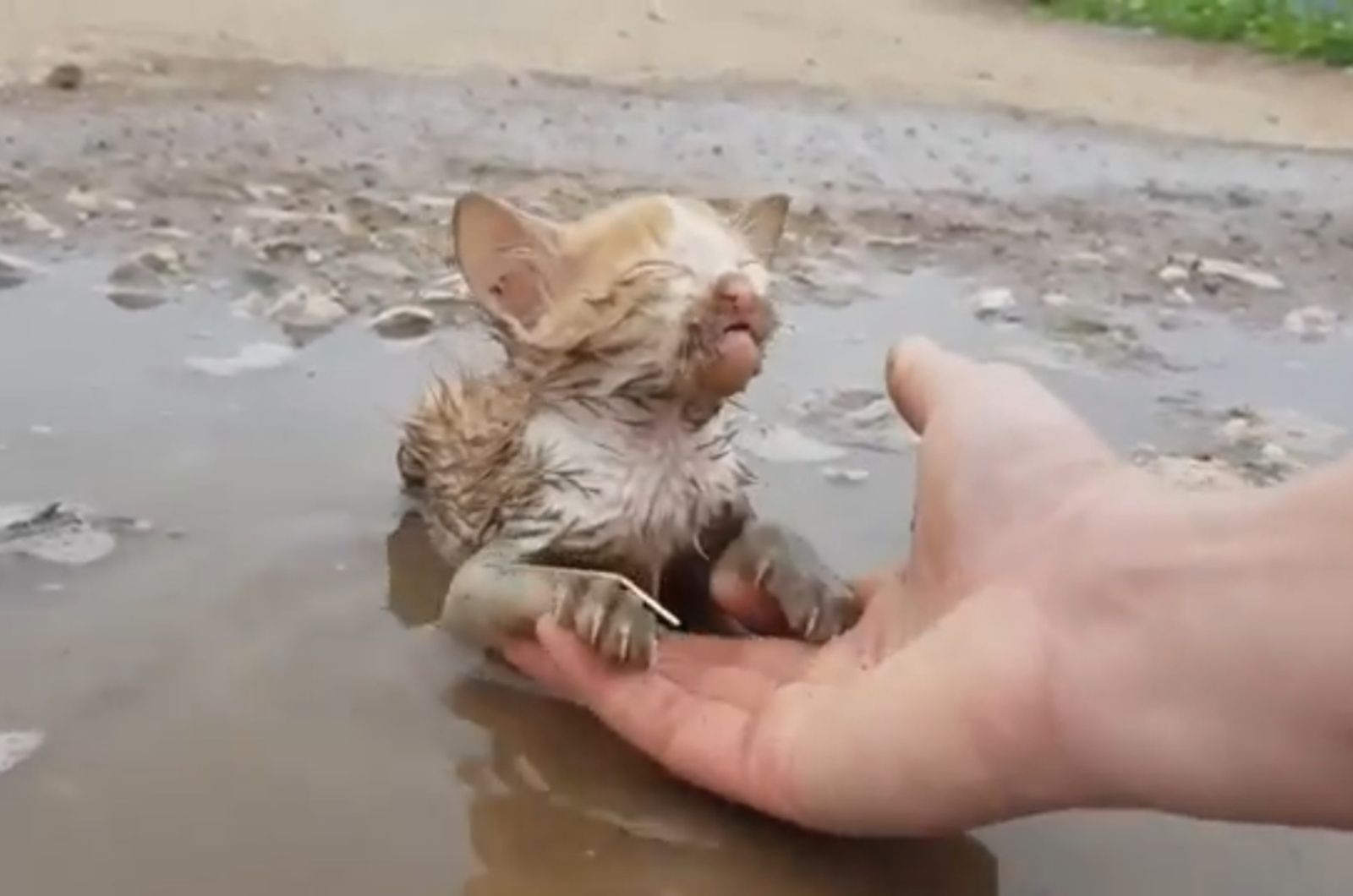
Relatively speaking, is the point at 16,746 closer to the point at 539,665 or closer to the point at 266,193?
the point at 539,665

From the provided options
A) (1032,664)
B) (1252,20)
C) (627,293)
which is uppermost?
(627,293)

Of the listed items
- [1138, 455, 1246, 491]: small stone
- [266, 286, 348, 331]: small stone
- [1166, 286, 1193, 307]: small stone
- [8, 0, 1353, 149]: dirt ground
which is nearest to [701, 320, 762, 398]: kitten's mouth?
[1138, 455, 1246, 491]: small stone

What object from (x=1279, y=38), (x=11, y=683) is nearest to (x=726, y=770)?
(x=11, y=683)

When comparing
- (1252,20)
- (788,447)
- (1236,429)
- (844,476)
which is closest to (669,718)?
(844,476)

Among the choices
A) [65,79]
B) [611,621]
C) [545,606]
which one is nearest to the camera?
[611,621]

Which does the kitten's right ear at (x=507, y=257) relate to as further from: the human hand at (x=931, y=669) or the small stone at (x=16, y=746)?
the small stone at (x=16, y=746)

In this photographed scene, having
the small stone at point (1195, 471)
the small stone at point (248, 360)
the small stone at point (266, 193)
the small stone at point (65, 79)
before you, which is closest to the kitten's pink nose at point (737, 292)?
the small stone at point (1195, 471)
